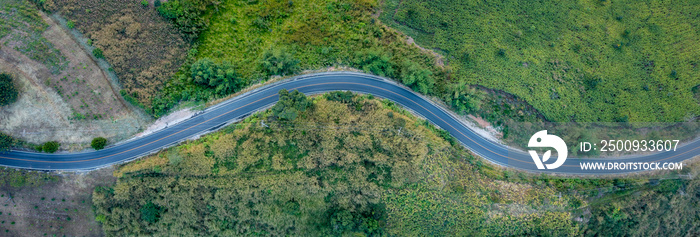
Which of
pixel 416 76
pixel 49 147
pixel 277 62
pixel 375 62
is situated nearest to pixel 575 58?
pixel 416 76

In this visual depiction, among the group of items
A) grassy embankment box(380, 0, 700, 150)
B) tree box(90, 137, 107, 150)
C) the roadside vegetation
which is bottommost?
tree box(90, 137, 107, 150)

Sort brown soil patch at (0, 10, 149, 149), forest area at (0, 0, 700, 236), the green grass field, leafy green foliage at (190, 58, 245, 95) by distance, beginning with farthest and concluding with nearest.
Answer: the green grass field
leafy green foliage at (190, 58, 245, 95)
forest area at (0, 0, 700, 236)
brown soil patch at (0, 10, 149, 149)

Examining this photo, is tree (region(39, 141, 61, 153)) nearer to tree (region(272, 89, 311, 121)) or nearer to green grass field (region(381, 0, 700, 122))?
tree (region(272, 89, 311, 121))

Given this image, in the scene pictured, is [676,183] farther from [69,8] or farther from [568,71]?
[69,8]

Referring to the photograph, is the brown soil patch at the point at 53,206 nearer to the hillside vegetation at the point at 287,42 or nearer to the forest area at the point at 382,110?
the forest area at the point at 382,110

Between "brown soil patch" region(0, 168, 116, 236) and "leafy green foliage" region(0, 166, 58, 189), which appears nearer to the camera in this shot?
"leafy green foliage" region(0, 166, 58, 189)

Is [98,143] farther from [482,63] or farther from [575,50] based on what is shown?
[575,50]

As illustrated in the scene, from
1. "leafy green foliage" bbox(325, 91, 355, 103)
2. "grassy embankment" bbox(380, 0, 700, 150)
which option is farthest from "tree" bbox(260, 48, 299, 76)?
"grassy embankment" bbox(380, 0, 700, 150)
